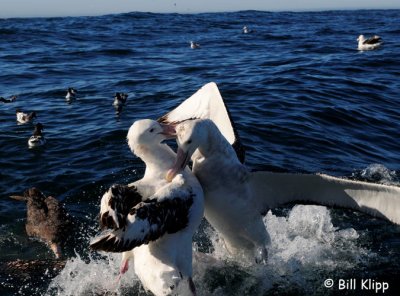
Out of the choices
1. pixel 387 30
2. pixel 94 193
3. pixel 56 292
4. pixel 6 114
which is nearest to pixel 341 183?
pixel 56 292

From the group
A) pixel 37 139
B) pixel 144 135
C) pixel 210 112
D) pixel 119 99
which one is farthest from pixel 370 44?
pixel 144 135

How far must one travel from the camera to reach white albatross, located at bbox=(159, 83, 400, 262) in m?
7.22

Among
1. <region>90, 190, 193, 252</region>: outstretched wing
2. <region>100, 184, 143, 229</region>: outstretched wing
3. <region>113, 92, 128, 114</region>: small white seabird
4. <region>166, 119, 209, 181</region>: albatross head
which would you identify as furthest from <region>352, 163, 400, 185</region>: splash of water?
<region>113, 92, 128, 114</region>: small white seabird

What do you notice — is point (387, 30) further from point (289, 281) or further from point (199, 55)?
point (289, 281)

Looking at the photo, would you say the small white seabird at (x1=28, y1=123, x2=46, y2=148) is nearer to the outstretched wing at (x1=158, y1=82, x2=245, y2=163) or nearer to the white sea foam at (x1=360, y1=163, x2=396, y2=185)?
the outstretched wing at (x1=158, y1=82, x2=245, y2=163)

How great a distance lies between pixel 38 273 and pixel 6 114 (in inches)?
410

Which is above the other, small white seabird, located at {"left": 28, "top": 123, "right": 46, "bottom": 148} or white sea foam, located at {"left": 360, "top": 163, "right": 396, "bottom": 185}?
small white seabird, located at {"left": 28, "top": 123, "right": 46, "bottom": 148}

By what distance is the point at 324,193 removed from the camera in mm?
7961

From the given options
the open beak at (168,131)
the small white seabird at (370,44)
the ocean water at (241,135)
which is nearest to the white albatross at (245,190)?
the open beak at (168,131)

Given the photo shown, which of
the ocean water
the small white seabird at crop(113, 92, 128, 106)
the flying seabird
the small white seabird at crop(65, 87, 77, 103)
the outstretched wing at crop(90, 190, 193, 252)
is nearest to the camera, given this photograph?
the outstretched wing at crop(90, 190, 193, 252)

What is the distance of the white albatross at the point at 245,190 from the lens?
7.22 m

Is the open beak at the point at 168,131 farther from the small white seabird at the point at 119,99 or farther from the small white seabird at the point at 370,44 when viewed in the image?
the small white seabird at the point at 370,44

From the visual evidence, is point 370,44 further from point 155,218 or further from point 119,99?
point 155,218

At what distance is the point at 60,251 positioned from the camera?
9.31 metres
